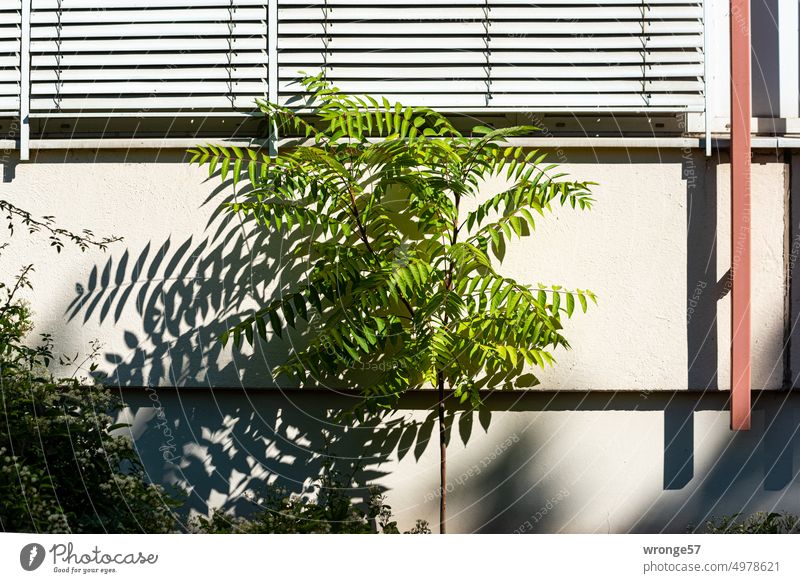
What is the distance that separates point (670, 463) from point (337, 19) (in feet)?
9.69

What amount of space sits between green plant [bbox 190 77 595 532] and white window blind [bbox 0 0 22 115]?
1.15m

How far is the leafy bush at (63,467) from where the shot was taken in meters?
3.79

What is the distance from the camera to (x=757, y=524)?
14.6 feet

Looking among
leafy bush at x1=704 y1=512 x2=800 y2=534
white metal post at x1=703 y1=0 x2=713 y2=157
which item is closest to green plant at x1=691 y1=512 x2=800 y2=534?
leafy bush at x1=704 y1=512 x2=800 y2=534

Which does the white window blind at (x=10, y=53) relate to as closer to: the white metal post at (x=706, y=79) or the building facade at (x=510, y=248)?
the building facade at (x=510, y=248)

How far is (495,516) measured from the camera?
473cm

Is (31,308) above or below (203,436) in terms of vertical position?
above

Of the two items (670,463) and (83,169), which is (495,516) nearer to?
(670,463)

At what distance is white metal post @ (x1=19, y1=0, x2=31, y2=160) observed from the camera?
4.61m

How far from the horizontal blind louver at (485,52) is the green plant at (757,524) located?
221 centimetres

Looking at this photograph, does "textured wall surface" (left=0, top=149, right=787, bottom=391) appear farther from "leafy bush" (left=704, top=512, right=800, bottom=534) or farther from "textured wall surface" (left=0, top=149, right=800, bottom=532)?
"leafy bush" (left=704, top=512, right=800, bottom=534)

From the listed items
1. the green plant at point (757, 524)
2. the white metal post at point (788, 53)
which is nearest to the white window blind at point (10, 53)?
the white metal post at point (788, 53)

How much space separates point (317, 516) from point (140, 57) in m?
2.59
